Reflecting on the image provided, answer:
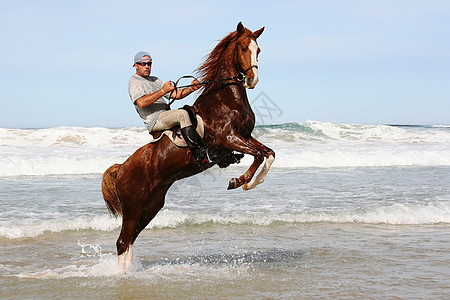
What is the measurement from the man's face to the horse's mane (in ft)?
1.94

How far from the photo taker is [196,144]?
558 centimetres

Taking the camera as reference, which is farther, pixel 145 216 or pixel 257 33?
pixel 145 216

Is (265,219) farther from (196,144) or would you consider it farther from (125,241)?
(196,144)

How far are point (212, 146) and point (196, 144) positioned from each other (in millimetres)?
195

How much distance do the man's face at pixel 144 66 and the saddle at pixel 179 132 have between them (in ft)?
2.28

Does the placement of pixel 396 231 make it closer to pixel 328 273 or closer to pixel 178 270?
pixel 328 273

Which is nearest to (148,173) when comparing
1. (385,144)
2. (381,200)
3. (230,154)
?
(230,154)

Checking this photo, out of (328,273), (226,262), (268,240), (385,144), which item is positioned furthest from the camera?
(385,144)

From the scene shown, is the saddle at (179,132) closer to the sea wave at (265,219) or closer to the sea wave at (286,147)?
the sea wave at (265,219)

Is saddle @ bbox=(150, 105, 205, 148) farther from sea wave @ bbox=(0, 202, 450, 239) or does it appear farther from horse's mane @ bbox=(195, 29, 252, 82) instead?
sea wave @ bbox=(0, 202, 450, 239)

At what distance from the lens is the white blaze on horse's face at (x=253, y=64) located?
5305 mm

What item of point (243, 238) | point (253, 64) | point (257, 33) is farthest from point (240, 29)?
point (243, 238)

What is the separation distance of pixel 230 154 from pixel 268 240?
287 cm

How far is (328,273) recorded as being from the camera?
5.93 m
